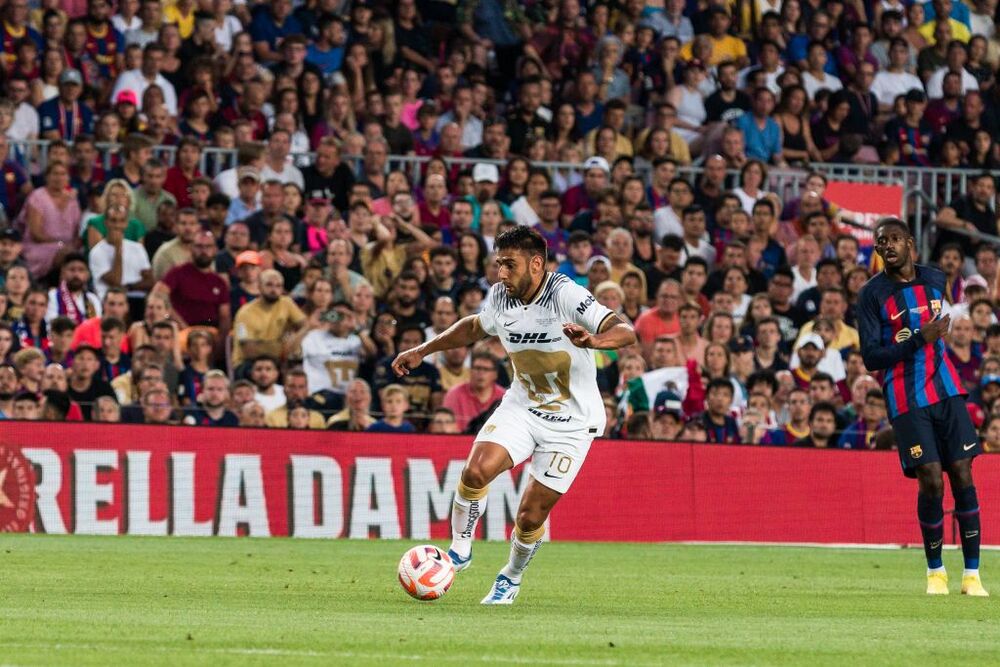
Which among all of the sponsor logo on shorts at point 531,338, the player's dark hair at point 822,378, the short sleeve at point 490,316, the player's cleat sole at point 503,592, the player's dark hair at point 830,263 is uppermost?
the short sleeve at point 490,316

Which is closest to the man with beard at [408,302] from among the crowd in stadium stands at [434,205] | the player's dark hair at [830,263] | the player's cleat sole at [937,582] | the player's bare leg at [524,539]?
the crowd in stadium stands at [434,205]

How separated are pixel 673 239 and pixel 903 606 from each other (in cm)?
1192

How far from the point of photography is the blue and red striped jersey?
12.6m

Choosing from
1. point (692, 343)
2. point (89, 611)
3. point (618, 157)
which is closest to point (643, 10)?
point (618, 157)

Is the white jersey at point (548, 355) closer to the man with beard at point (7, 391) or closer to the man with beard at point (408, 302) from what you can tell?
the man with beard at point (7, 391)

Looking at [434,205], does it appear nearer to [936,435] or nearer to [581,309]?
[936,435]

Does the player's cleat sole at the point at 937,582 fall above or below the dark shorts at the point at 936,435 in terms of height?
below

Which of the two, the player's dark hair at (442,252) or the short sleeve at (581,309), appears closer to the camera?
the short sleeve at (581,309)

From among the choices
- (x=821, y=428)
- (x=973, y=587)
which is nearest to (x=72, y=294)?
(x=821, y=428)

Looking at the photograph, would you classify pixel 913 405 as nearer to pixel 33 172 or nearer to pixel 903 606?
pixel 903 606

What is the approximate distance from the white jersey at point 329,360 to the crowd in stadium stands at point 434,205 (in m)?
0.02

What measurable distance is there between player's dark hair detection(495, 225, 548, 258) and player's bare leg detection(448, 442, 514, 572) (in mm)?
1166

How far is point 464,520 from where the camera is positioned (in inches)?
450

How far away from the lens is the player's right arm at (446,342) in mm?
11664
